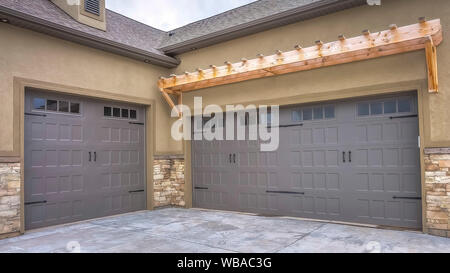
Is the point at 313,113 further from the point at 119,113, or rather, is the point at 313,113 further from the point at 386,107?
the point at 119,113

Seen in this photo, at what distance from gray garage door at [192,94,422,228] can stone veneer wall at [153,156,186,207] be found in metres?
0.86

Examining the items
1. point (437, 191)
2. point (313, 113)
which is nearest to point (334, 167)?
point (313, 113)

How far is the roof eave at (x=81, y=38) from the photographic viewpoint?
18.2 feet

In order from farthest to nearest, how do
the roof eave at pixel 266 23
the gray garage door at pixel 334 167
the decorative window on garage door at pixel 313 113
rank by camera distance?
the decorative window on garage door at pixel 313 113 → the roof eave at pixel 266 23 → the gray garage door at pixel 334 167

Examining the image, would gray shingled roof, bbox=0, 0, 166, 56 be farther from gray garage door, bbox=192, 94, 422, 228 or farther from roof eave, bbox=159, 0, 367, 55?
gray garage door, bbox=192, 94, 422, 228

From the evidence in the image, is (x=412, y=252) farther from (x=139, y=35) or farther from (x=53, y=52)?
(x=139, y=35)

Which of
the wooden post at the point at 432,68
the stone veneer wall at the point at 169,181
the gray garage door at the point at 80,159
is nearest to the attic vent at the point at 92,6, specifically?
the gray garage door at the point at 80,159

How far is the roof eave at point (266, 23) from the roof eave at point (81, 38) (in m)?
0.47

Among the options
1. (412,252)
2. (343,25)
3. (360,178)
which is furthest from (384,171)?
(343,25)

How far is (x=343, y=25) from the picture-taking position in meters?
6.14

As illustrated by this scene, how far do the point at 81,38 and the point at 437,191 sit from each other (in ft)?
22.1

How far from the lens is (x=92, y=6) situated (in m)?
7.52

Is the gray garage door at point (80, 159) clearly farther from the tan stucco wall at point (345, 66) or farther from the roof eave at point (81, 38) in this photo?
the tan stucco wall at point (345, 66)

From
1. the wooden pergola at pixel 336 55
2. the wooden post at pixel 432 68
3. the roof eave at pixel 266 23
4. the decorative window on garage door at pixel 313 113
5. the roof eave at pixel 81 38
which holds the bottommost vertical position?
the decorative window on garage door at pixel 313 113
